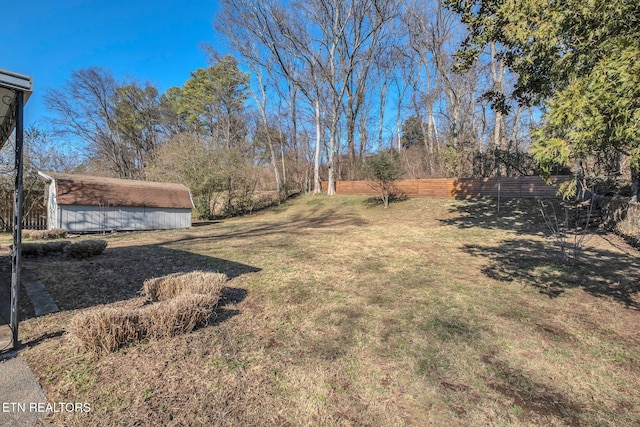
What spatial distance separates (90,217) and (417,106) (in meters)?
22.1

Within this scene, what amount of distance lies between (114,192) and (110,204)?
2.20 ft

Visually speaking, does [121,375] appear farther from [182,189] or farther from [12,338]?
[182,189]

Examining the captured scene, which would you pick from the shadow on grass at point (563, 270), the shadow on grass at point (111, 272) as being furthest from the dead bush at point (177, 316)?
the shadow on grass at point (563, 270)

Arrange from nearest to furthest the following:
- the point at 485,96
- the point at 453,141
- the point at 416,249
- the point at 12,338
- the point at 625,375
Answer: the point at 625,375
the point at 12,338
the point at 485,96
the point at 416,249
the point at 453,141

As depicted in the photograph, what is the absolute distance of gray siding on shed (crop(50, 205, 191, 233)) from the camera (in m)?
11.6

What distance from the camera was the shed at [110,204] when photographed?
457 inches

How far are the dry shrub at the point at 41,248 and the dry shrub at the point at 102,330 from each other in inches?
175

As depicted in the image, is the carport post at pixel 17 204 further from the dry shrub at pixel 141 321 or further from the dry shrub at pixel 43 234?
the dry shrub at pixel 43 234

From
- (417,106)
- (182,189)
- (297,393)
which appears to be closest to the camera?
(297,393)

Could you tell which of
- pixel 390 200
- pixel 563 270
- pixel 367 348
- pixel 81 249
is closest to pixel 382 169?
pixel 390 200

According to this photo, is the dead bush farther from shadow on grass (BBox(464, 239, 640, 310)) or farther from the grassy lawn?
shadow on grass (BBox(464, 239, 640, 310))

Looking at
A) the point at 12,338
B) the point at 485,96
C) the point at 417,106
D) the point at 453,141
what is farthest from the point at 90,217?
the point at 417,106

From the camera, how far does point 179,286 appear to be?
3443 mm

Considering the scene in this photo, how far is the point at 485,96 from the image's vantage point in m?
6.05
